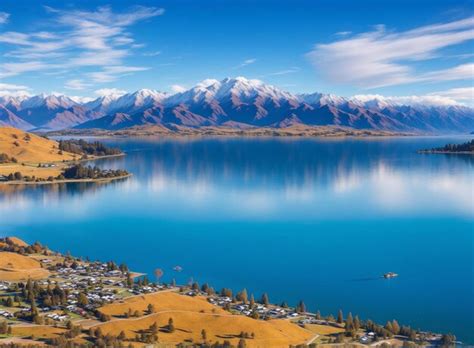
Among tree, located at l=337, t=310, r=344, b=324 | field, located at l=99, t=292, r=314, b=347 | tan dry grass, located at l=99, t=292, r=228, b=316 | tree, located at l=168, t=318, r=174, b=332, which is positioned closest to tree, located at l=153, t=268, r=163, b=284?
tan dry grass, located at l=99, t=292, r=228, b=316

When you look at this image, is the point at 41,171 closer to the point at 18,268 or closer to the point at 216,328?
the point at 18,268

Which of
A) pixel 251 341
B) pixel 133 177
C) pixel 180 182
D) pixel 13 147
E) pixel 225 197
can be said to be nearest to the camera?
pixel 251 341

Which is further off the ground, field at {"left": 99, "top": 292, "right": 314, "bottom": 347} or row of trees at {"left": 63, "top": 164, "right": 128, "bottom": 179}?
row of trees at {"left": 63, "top": 164, "right": 128, "bottom": 179}

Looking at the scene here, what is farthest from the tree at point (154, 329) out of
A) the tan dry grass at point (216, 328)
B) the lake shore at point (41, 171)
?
the lake shore at point (41, 171)

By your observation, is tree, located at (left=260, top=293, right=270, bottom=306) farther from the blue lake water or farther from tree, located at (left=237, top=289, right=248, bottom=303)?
the blue lake water

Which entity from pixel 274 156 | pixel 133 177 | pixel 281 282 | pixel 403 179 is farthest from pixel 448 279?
pixel 274 156

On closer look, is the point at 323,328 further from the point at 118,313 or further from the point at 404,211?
the point at 404,211
